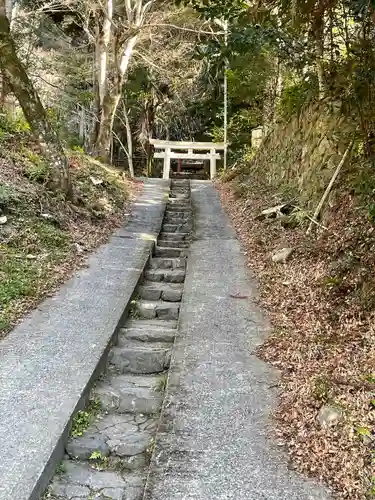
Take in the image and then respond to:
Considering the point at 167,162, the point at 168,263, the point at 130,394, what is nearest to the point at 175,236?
the point at 168,263

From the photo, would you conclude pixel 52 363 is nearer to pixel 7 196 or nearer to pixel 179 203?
pixel 7 196

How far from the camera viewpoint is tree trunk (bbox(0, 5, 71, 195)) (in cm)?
798

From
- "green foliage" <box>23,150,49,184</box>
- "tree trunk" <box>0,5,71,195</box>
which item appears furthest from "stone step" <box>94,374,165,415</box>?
"green foliage" <box>23,150,49,184</box>

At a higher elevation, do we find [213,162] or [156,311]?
[213,162]

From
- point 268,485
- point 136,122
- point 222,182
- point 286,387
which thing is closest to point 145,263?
point 286,387

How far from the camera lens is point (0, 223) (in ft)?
23.5

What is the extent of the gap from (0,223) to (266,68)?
848 centimetres

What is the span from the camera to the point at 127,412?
161 inches

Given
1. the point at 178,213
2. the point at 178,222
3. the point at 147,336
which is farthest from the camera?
the point at 178,213

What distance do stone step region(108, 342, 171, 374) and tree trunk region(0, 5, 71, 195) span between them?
16.0 feet

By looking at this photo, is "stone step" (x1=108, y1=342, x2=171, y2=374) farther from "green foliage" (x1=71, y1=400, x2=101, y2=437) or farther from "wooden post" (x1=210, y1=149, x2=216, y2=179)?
"wooden post" (x1=210, y1=149, x2=216, y2=179)

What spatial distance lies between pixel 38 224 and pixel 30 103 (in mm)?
2154

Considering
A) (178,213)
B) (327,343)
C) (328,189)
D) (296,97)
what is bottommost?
(327,343)

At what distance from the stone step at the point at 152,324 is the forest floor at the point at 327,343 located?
1.09m
